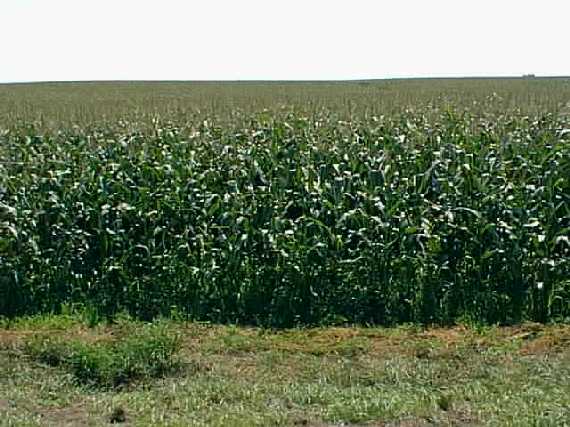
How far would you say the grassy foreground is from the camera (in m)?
4.84

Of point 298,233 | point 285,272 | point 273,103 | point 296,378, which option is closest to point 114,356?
point 296,378

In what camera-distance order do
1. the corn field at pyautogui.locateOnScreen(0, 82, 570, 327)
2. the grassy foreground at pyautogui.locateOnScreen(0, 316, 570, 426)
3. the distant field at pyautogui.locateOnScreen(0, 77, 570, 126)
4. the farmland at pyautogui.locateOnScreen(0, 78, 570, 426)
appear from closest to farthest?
the grassy foreground at pyautogui.locateOnScreen(0, 316, 570, 426) → the farmland at pyautogui.locateOnScreen(0, 78, 570, 426) → the corn field at pyautogui.locateOnScreen(0, 82, 570, 327) → the distant field at pyautogui.locateOnScreen(0, 77, 570, 126)

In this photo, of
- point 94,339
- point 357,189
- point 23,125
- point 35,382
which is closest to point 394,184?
point 357,189

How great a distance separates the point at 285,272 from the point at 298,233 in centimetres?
43

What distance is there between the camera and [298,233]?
784 cm

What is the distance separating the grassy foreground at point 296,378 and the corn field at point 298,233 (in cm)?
53

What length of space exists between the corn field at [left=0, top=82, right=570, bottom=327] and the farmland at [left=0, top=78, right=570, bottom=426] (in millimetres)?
21

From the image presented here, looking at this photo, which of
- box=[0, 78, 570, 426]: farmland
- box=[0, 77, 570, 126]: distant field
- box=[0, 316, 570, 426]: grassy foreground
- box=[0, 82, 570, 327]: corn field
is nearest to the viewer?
box=[0, 316, 570, 426]: grassy foreground

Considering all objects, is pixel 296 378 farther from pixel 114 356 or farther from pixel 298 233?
pixel 298 233

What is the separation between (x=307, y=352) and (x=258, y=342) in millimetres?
495

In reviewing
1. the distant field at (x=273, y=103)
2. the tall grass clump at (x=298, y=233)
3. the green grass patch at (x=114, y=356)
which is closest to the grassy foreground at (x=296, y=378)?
the green grass patch at (x=114, y=356)

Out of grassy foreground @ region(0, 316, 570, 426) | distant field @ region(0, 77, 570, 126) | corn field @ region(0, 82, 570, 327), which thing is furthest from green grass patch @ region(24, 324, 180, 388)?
distant field @ region(0, 77, 570, 126)

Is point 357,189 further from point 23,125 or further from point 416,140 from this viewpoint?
point 23,125

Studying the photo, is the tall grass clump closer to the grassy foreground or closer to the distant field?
the grassy foreground
